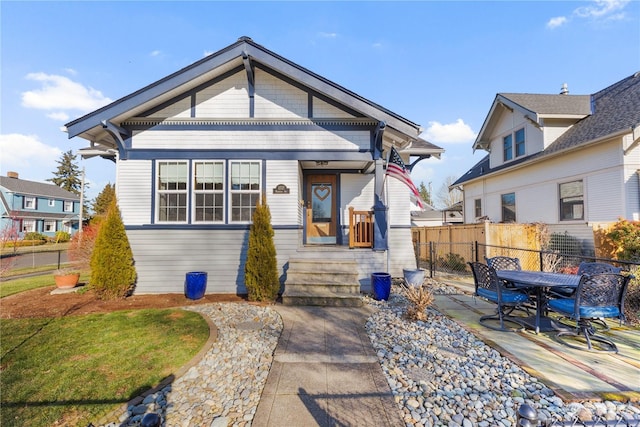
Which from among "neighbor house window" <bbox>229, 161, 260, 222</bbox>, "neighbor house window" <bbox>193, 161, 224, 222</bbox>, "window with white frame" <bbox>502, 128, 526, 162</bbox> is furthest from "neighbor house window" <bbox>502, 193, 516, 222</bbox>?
"neighbor house window" <bbox>193, 161, 224, 222</bbox>

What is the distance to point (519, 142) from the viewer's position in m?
13.0

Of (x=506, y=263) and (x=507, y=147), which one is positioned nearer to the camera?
(x=506, y=263)

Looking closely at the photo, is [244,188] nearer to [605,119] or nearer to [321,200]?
[321,200]

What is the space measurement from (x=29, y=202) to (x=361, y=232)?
133 ft

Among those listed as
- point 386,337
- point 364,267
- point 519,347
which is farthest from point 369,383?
point 364,267

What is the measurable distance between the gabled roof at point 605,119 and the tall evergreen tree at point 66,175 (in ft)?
182

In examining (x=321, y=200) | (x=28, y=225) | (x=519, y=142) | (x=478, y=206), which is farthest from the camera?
(x=28, y=225)

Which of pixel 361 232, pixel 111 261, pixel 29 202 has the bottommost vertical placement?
pixel 111 261

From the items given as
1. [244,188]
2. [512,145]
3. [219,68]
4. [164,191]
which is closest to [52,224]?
[164,191]

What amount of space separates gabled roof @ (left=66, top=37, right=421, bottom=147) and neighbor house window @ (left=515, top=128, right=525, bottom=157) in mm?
9040

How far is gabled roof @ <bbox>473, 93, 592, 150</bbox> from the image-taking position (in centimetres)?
1119

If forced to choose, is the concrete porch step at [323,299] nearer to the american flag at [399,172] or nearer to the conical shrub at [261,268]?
the conical shrub at [261,268]

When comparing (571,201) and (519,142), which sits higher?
(519,142)

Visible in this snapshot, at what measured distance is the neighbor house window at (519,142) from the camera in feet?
41.9
